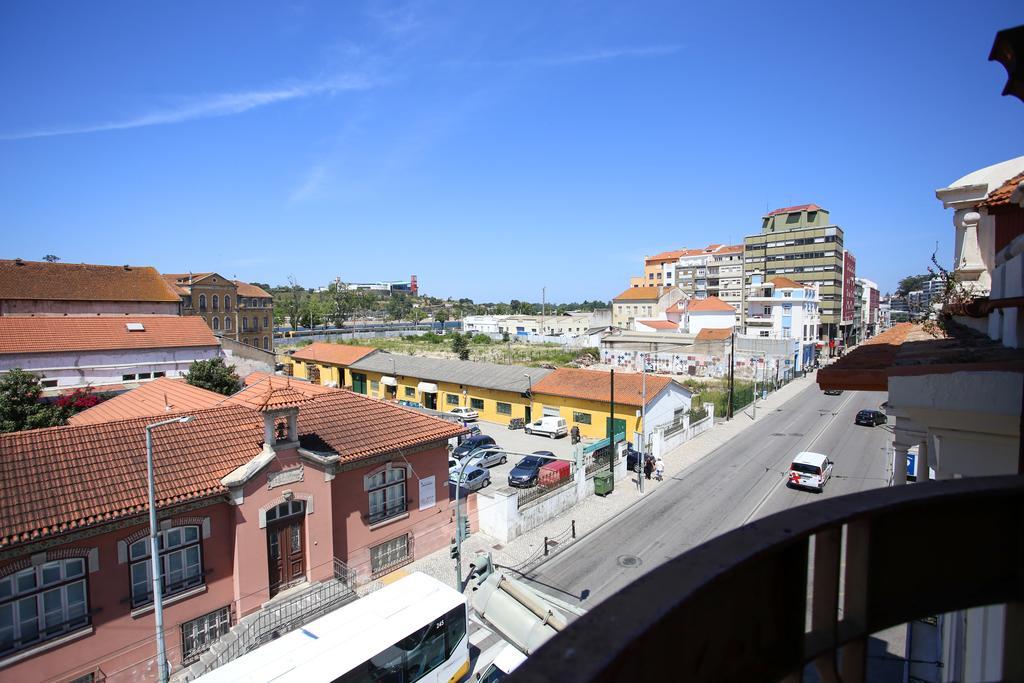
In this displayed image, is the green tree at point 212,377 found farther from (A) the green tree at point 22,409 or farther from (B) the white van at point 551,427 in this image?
(B) the white van at point 551,427

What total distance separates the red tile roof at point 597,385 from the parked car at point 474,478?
9.23m

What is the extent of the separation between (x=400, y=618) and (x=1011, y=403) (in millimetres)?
9867

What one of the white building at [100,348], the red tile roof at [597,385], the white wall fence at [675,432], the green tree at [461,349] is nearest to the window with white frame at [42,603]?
the white wall fence at [675,432]

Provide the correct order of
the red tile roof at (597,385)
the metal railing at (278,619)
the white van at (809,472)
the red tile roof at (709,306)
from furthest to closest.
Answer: the red tile roof at (709,306) → the red tile roof at (597,385) → the white van at (809,472) → the metal railing at (278,619)

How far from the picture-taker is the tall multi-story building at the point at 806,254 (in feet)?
247

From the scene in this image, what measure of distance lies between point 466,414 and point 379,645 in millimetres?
26187

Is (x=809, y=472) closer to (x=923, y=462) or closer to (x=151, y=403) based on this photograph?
(x=923, y=462)

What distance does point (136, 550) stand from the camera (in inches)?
459

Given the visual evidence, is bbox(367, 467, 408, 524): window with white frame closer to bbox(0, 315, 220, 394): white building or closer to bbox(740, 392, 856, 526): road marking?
bbox(740, 392, 856, 526): road marking

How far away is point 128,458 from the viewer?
1281 centimetres

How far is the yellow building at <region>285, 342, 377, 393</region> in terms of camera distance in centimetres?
4719

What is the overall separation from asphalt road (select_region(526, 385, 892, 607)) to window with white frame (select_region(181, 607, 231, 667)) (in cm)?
792

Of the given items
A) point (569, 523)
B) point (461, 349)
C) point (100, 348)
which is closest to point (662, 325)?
point (461, 349)

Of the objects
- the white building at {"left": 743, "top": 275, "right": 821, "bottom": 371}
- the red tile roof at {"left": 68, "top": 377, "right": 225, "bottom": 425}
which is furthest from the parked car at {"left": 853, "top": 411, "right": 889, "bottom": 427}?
the red tile roof at {"left": 68, "top": 377, "right": 225, "bottom": 425}
